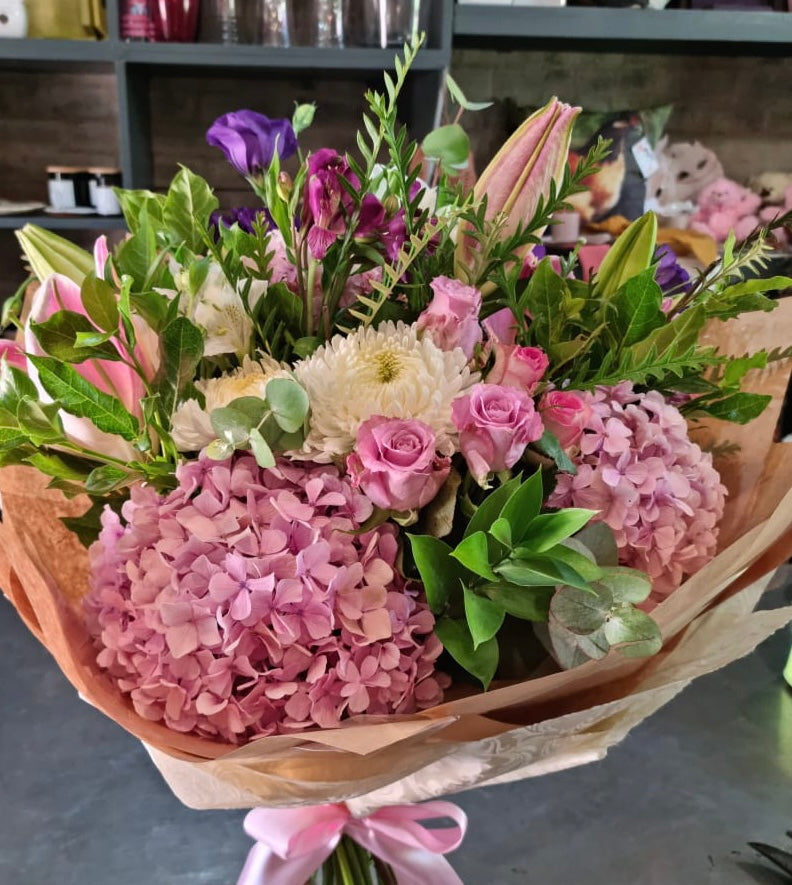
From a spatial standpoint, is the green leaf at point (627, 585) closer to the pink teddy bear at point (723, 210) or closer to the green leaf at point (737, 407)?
the green leaf at point (737, 407)

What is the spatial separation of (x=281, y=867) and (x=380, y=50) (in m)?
1.52

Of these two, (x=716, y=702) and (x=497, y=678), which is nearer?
(x=497, y=678)

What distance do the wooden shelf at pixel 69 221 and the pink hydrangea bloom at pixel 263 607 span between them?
4.91 feet

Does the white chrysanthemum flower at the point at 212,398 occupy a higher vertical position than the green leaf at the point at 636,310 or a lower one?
lower

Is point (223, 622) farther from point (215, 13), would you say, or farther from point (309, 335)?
point (215, 13)

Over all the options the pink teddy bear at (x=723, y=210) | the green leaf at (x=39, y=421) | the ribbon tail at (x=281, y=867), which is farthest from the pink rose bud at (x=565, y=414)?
the pink teddy bear at (x=723, y=210)

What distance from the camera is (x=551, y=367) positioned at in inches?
17.1

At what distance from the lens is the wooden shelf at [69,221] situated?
175cm

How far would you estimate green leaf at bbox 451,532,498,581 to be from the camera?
36 cm

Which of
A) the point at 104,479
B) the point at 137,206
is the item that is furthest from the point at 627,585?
the point at 137,206

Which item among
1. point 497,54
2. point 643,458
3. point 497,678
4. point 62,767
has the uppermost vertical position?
point 497,54

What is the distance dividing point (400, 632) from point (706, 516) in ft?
0.55

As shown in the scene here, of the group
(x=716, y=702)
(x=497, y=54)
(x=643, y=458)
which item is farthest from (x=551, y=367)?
(x=497, y=54)

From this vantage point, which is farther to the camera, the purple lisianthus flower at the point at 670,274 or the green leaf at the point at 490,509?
the purple lisianthus flower at the point at 670,274
